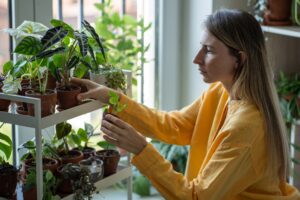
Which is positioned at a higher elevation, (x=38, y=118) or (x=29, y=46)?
(x=29, y=46)

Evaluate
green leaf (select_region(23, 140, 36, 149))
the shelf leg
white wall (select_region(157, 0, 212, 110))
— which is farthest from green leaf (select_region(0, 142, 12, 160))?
white wall (select_region(157, 0, 212, 110))

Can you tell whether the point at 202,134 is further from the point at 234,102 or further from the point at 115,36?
the point at 115,36

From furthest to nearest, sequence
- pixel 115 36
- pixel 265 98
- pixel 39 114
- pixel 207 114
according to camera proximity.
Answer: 1. pixel 115 36
2. pixel 207 114
3. pixel 265 98
4. pixel 39 114

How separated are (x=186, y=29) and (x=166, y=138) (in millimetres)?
832

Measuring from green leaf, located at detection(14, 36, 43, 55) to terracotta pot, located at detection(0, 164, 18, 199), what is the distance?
0.37 meters

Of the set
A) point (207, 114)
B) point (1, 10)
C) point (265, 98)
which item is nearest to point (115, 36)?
point (1, 10)

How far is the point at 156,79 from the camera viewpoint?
3.03 metres

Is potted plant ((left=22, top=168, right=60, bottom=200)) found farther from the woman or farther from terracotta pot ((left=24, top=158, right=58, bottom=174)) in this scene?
the woman

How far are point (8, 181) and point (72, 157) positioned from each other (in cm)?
23

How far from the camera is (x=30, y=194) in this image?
1883mm

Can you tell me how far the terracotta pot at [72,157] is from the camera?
203 centimetres

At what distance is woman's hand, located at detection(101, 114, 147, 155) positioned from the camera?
1919 mm

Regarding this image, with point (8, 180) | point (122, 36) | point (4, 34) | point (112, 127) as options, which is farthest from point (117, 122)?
point (122, 36)

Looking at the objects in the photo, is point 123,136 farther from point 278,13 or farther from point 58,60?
point 278,13
